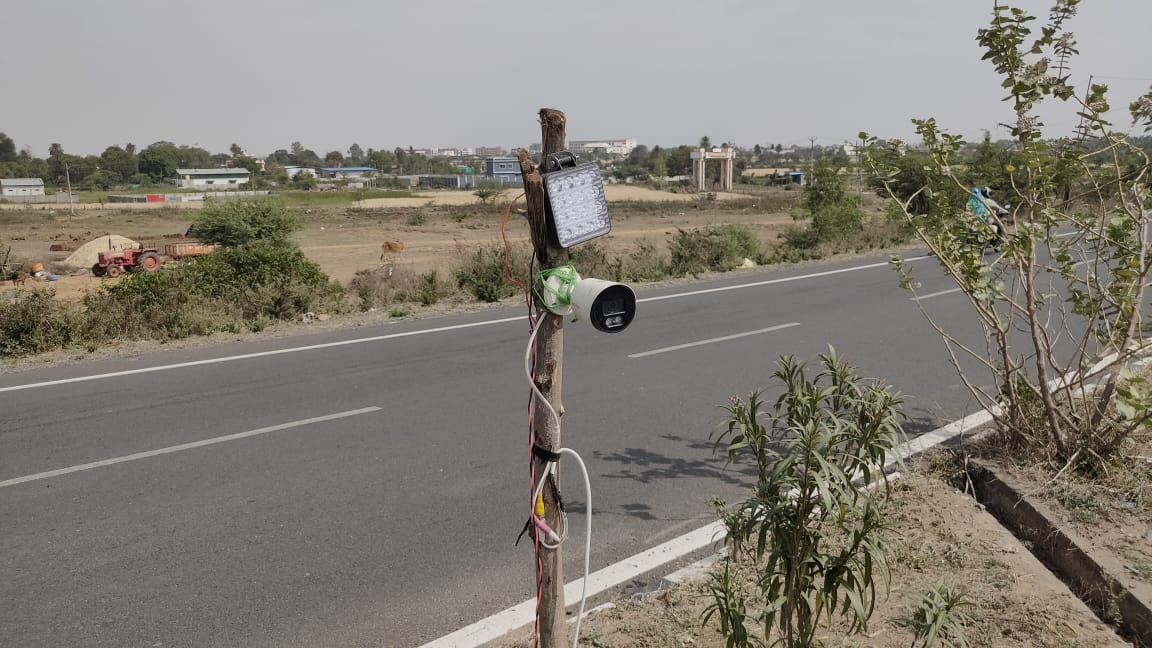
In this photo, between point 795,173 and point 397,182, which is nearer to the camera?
point 795,173

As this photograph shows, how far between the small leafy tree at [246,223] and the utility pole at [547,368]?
2905 centimetres

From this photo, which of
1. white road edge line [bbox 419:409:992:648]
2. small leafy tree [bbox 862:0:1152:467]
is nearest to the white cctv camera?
white road edge line [bbox 419:409:992:648]

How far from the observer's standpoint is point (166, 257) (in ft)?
102

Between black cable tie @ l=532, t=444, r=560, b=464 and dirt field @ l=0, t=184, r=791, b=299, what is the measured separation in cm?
2298

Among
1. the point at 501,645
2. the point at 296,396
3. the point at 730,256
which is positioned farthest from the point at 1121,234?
the point at 730,256

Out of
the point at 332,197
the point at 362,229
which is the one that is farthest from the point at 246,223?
the point at 332,197

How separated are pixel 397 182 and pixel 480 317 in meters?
125

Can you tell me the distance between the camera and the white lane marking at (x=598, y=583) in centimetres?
369

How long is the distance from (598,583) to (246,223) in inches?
1157

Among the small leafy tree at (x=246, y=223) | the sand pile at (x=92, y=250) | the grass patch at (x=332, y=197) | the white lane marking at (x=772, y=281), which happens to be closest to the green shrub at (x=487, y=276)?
the white lane marking at (x=772, y=281)

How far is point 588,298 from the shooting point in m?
2.57

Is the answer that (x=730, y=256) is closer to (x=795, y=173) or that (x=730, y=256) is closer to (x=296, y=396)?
(x=296, y=396)

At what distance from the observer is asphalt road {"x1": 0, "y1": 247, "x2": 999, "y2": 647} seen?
160 inches

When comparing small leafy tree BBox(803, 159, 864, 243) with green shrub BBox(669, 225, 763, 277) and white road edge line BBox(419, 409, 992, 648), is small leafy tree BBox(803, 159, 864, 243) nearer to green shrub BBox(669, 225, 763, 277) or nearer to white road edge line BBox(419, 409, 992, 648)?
green shrub BBox(669, 225, 763, 277)
